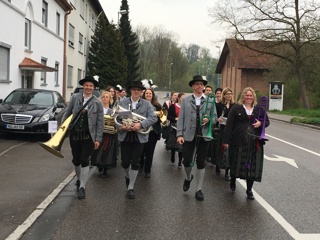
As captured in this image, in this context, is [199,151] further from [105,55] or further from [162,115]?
[105,55]

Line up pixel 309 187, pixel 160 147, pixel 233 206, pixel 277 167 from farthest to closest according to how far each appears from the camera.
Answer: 1. pixel 160 147
2. pixel 277 167
3. pixel 309 187
4. pixel 233 206

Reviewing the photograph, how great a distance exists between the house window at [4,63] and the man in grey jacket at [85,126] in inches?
441

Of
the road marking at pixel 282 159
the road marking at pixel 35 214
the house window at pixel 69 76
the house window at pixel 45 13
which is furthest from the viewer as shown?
the house window at pixel 69 76

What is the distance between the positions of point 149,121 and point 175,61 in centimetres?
Answer: 8044

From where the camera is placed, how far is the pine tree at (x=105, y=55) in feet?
130

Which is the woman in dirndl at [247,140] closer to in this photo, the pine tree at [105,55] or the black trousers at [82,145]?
the black trousers at [82,145]

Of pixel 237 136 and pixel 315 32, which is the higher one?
pixel 315 32

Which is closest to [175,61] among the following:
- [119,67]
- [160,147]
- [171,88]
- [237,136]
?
[171,88]

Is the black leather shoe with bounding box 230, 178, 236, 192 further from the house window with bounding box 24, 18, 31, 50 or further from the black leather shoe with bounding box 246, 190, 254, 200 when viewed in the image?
the house window with bounding box 24, 18, 31, 50

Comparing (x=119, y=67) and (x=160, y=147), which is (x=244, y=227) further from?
(x=119, y=67)

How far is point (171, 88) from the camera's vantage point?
86938 millimetres

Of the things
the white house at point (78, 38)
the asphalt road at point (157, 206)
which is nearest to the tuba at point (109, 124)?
the asphalt road at point (157, 206)

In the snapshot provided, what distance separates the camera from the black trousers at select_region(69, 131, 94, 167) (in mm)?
5969

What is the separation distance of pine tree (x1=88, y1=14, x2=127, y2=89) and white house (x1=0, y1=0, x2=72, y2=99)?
11766 mm
